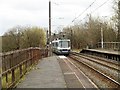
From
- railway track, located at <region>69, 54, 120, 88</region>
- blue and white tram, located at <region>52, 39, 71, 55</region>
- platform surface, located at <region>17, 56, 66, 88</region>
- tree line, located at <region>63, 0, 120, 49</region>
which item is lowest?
railway track, located at <region>69, 54, 120, 88</region>

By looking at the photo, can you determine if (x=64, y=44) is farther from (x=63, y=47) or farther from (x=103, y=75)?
(x=103, y=75)

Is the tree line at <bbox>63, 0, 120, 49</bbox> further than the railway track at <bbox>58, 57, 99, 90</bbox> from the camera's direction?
Yes

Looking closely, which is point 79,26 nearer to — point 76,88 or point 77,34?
point 77,34

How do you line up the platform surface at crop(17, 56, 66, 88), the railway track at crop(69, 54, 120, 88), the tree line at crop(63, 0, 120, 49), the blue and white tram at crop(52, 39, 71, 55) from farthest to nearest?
the tree line at crop(63, 0, 120, 49) → the blue and white tram at crop(52, 39, 71, 55) → the railway track at crop(69, 54, 120, 88) → the platform surface at crop(17, 56, 66, 88)

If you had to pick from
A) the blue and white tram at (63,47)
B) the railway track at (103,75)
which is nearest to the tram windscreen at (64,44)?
the blue and white tram at (63,47)

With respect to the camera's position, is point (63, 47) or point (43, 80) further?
point (63, 47)

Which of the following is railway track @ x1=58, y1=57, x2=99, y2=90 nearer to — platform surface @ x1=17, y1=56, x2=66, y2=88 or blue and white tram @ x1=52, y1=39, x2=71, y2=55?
platform surface @ x1=17, y1=56, x2=66, y2=88

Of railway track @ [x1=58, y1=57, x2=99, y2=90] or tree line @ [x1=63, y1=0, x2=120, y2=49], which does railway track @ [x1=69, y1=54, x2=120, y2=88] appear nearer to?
railway track @ [x1=58, y1=57, x2=99, y2=90]

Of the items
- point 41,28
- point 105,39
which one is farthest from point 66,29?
point 105,39

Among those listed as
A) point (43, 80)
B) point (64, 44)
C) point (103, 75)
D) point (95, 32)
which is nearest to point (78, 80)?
point (43, 80)

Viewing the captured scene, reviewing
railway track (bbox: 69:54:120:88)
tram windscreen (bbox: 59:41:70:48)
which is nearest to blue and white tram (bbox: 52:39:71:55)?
tram windscreen (bbox: 59:41:70:48)

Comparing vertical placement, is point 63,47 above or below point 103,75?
above

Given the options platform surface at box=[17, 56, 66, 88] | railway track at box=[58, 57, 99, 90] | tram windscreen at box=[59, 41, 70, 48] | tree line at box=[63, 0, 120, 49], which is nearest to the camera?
platform surface at box=[17, 56, 66, 88]

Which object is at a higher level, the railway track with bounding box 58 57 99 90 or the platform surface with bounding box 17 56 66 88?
the platform surface with bounding box 17 56 66 88
